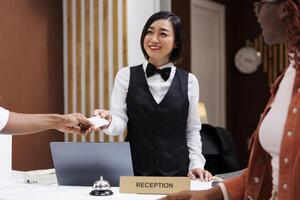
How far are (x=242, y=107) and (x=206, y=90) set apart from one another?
705 mm

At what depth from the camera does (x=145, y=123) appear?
2.67 meters

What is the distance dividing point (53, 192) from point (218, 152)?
148cm

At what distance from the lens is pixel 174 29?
110 inches

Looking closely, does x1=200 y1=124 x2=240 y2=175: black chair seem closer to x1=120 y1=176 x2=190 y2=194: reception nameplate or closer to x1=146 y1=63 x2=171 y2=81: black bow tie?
x1=146 y1=63 x2=171 y2=81: black bow tie

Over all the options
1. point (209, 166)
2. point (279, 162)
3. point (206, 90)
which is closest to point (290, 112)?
point (279, 162)

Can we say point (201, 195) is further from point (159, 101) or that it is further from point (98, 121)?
point (159, 101)

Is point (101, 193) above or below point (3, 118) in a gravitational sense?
below

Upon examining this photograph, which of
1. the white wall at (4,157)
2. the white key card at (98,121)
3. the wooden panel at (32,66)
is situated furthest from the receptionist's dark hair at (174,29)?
the wooden panel at (32,66)

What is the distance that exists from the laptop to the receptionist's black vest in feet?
1.90

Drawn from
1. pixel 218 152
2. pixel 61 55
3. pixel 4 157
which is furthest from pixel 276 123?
pixel 61 55

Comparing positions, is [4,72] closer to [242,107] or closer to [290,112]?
[290,112]

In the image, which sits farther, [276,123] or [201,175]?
[201,175]

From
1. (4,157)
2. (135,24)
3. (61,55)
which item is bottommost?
(4,157)

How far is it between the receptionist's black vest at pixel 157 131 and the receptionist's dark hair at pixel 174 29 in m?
0.25
